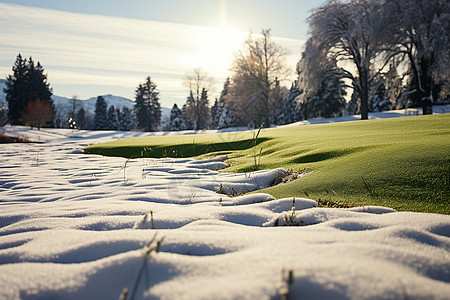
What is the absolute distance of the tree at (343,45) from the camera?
55.4 ft

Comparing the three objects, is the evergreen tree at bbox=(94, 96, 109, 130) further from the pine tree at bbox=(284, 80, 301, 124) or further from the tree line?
the pine tree at bbox=(284, 80, 301, 124)

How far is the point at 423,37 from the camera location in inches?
592

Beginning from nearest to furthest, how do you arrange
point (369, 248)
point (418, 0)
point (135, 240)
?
1. point (369, 248)
2. point (135, 240)
3. point (418, 0)

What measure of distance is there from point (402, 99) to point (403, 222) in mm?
20109

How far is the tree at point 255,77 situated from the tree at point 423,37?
13324 millimetres

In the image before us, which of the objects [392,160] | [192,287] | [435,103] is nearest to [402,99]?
[435,103]

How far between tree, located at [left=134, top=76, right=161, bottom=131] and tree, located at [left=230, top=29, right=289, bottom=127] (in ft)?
70.0

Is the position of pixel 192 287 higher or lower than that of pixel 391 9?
lower

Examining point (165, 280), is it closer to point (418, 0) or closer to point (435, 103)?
point (418, 0)

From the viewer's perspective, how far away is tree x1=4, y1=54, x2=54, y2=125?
38.3m

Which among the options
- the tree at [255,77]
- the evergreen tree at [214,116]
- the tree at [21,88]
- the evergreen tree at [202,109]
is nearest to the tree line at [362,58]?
the tree at [255,77]

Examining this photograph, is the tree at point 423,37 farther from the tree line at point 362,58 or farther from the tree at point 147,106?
the tree at point 147,106

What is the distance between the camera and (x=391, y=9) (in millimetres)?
15617

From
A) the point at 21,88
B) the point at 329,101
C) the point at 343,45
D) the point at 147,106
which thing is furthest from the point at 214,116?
the point at 343,45
